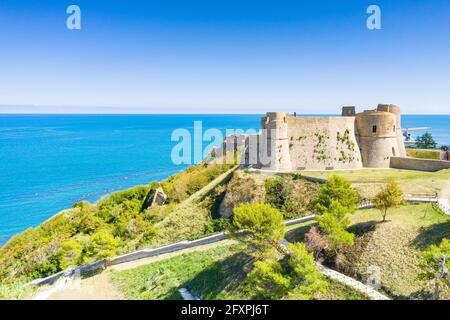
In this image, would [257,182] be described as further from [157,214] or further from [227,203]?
[157,214]

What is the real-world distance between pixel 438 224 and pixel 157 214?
24.9 m

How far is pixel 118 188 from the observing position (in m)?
59.3

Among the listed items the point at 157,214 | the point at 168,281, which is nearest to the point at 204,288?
the point at 168,281

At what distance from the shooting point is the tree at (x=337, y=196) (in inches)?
660

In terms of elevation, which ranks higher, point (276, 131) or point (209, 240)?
point (276, 131)

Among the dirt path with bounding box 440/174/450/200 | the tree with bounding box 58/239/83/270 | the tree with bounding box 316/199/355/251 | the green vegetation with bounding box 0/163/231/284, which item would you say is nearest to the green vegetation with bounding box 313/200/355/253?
the tree with bounding box 316/199/355/251

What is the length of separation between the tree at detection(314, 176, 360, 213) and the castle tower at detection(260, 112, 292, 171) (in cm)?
1115

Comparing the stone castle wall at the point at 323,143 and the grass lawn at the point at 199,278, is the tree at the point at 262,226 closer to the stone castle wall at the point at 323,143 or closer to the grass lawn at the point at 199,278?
the grass lawn at the point at 199,278

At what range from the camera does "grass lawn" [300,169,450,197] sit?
69.2 feet

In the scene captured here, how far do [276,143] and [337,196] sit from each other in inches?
496

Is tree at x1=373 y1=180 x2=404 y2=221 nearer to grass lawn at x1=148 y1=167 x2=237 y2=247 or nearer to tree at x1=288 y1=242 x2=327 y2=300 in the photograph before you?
tree at x1=288 y1=242 x2=327 y2=300

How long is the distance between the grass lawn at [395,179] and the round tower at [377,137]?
2238mm
